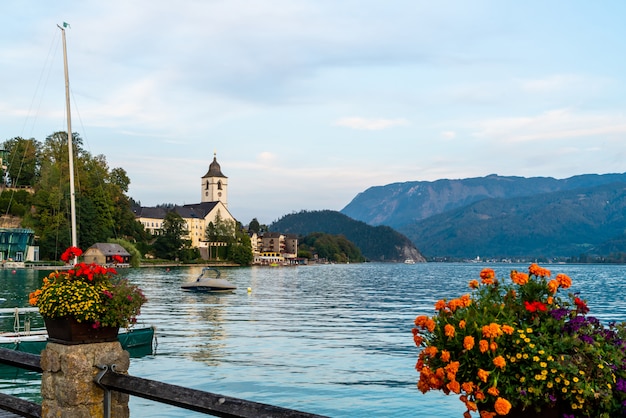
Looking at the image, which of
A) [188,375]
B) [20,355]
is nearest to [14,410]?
[20,355]

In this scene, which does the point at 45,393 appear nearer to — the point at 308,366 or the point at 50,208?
the point at 308,366

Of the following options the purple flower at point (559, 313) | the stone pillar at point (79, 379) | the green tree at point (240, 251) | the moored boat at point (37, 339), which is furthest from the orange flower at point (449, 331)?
the green tree at point (240, 251)

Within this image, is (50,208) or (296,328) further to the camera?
(50,208)

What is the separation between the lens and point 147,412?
18.7 meters

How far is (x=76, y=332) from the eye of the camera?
6.44 m

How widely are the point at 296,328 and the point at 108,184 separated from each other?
11345 centimetres

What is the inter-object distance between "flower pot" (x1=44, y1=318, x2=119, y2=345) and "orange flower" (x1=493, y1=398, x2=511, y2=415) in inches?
173

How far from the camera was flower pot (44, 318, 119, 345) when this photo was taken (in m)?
6.44

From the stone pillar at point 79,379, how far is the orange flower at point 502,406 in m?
4.04

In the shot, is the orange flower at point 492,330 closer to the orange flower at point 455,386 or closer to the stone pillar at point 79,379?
the orange flower at point 455,386

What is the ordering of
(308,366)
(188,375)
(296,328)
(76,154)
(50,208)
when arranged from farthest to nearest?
(76,154) < (50,208) < (296,328) < (308,366) < (188,375)

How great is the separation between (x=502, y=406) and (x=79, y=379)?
433cm

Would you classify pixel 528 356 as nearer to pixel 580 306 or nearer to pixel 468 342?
pixel 468 342

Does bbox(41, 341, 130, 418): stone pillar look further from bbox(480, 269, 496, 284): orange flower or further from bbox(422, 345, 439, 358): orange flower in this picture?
bbox(480, 269, 496, 284): orange flower
